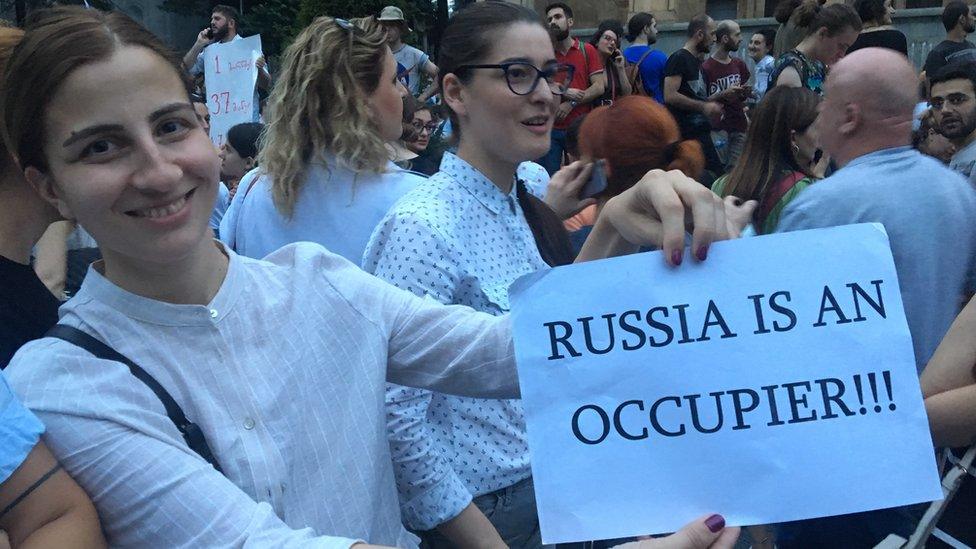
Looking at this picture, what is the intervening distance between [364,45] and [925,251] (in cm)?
202

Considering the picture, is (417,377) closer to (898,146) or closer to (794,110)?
(898,146)

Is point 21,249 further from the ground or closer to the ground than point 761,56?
further from the ground

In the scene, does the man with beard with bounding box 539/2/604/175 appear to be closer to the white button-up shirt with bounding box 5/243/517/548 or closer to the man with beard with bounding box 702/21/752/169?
the man with beard with bounding box 702/21/752/169

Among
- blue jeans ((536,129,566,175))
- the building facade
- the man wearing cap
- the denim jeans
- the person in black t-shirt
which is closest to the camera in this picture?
the person in black t-shirt

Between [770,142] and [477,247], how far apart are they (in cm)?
237

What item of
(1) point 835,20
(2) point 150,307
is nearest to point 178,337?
(2) point 150,307

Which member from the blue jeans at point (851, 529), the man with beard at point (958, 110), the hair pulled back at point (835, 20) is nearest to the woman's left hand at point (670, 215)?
the blue jeans at point (851, 529)

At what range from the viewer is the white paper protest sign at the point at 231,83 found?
6.65 metres

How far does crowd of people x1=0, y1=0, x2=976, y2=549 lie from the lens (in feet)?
4.83

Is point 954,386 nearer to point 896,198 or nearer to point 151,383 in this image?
point 896,198

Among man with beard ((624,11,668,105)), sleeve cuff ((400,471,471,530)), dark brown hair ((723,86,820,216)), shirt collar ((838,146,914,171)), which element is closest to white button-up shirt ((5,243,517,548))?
sleeve cuff ((400,471,471,530))

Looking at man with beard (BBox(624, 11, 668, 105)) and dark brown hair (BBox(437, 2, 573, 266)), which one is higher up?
dark brown hair (BBox(437, 2, 573, 266))

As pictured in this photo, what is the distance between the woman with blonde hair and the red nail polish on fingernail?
2.05 m

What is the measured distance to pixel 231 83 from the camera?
268 inches
